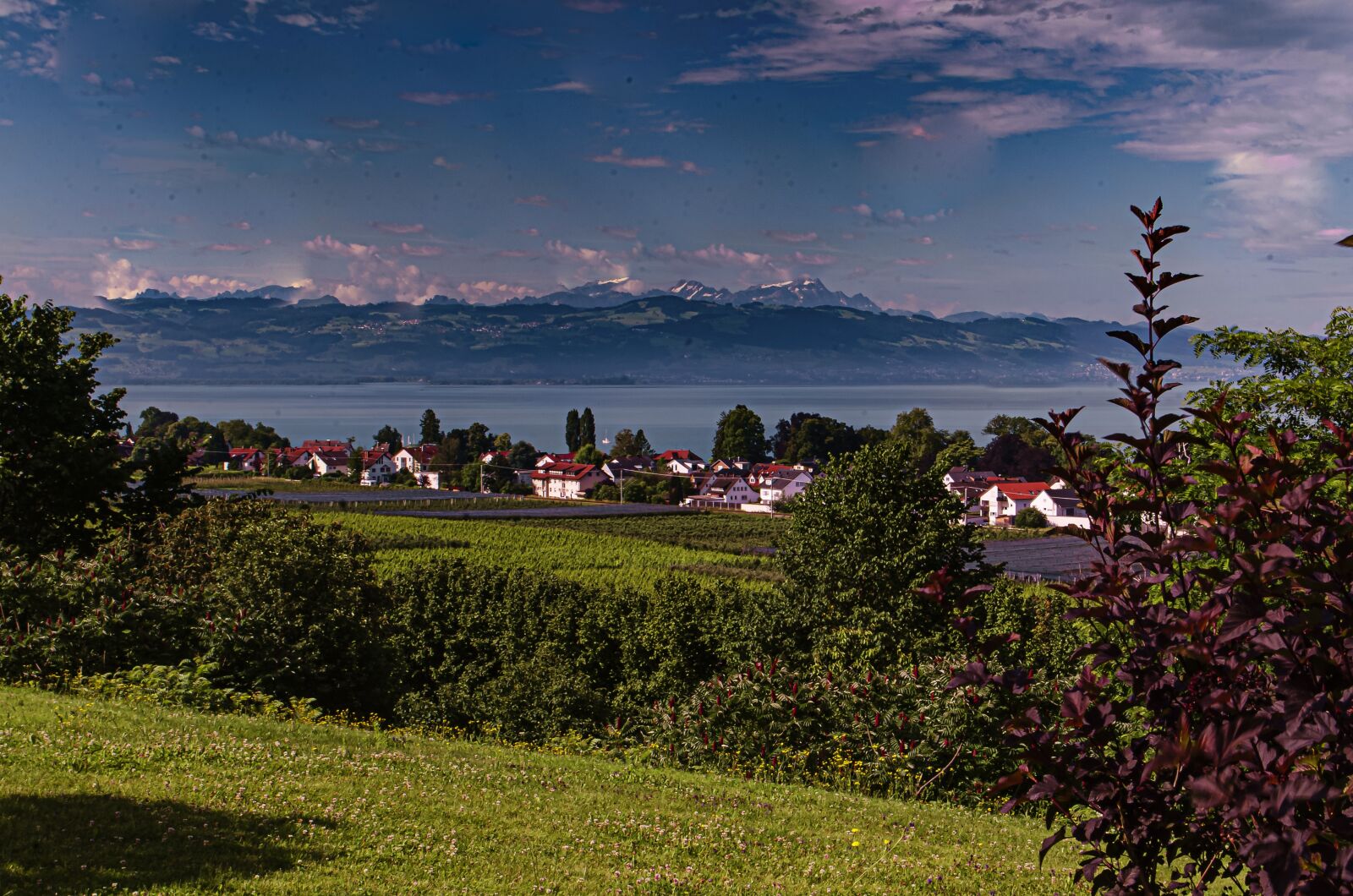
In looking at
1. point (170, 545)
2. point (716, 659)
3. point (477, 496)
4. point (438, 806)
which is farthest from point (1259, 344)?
point (477, 496)

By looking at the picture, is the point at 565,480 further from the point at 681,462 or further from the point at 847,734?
the point at 847,734

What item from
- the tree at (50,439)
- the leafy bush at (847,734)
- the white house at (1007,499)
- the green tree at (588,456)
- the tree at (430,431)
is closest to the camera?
the leafy bush at (847,734)

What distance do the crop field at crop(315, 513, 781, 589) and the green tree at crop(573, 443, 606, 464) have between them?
83312mm

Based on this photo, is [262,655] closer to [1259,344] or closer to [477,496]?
[1259,344]

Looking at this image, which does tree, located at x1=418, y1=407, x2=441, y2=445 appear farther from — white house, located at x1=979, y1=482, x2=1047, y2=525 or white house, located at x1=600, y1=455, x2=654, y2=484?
white house, located at x1=979, y1=482, x2=1047, y2=525

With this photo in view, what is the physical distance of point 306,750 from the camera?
1141 centimetres

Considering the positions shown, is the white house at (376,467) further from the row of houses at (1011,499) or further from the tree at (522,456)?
the row of houses at (1011,499)

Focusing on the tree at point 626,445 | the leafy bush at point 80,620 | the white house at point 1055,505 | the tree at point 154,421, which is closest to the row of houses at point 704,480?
the tree at point 626,445

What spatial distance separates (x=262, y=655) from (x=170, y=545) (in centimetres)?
1163

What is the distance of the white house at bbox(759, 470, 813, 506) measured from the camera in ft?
444

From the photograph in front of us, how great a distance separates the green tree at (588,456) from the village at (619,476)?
0.76m

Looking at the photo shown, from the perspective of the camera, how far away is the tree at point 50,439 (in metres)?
24.0

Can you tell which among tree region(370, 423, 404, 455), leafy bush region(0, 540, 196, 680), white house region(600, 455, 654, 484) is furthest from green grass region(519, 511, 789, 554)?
tree region(370, 423, 404, 455)

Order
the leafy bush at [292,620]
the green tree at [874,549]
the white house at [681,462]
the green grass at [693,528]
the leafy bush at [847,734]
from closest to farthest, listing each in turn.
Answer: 1. the leafy bush at [847,734]
2. the leafy bush at [292,620]
3. the green tree at [874,549]
4. the green grass at [693,528]
5. the white house at [681,462]
